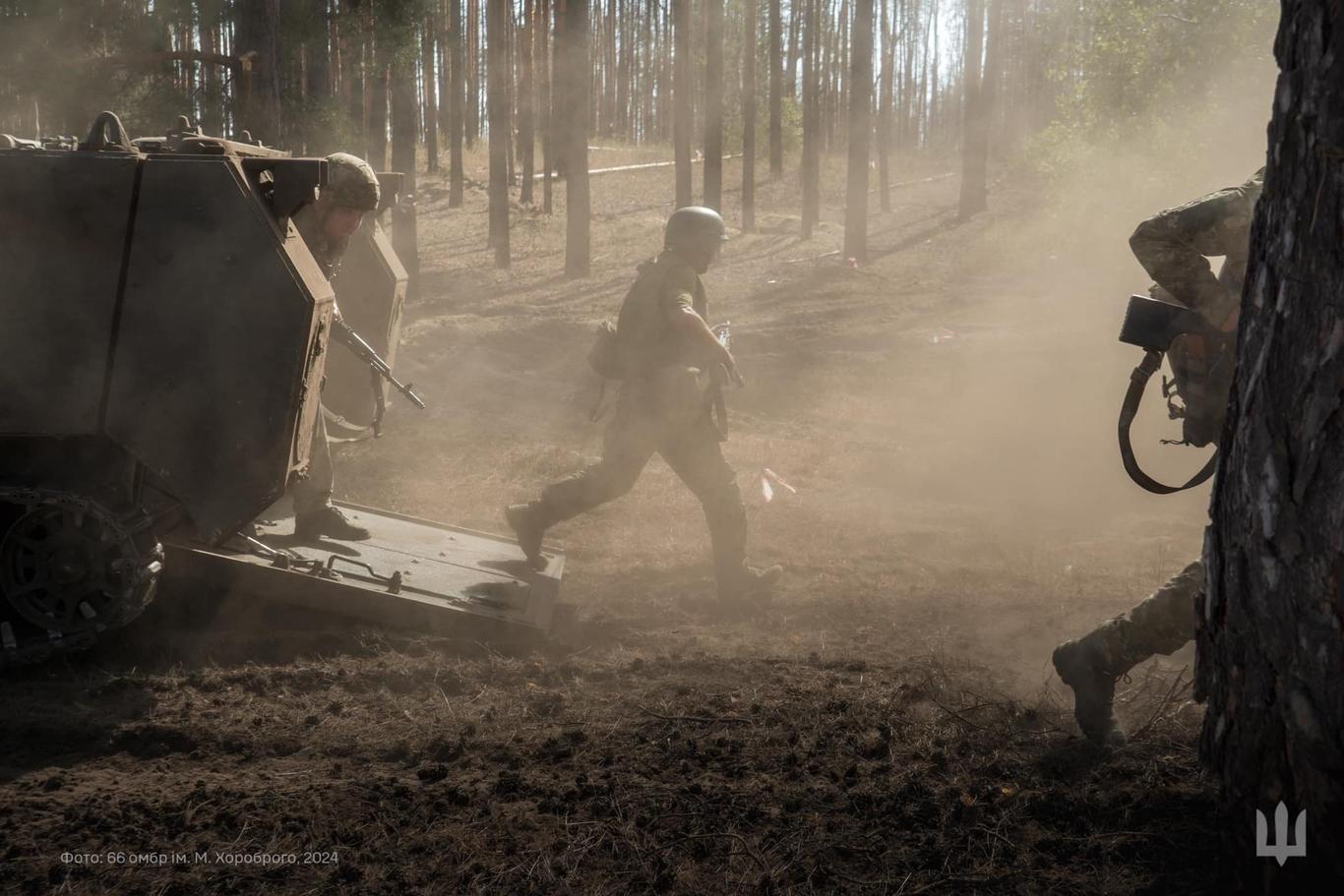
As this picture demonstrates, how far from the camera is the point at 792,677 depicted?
4926 millimetres

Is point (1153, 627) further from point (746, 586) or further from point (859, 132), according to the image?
point (859, 132)

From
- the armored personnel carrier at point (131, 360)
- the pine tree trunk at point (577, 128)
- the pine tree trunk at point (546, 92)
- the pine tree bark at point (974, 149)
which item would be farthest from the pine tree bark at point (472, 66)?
the armored personnel carrier at point (131, 360)

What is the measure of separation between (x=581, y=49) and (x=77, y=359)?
16428 mm

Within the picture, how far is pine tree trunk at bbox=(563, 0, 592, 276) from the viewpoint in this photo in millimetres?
19641

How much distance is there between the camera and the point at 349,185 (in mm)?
5695

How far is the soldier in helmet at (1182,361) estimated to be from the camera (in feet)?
12.9

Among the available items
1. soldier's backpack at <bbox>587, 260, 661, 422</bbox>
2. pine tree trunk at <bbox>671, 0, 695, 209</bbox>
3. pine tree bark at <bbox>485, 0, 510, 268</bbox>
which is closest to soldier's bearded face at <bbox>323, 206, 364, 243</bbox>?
soldier's backpack at <bbox>587, 260, 661, 422</bbox>

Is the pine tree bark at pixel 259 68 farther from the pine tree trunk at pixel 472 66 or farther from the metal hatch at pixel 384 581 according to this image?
the pine tree trunk at pixel 472 66

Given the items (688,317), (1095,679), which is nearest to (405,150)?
(688,317)

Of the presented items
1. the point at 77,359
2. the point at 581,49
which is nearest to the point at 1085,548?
the point at 77,359

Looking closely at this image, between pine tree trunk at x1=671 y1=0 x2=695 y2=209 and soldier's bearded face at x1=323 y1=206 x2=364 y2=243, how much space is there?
18300 mm

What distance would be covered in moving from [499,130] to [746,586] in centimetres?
1611

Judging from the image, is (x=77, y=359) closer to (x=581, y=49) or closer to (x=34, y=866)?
(x=34, y=866)

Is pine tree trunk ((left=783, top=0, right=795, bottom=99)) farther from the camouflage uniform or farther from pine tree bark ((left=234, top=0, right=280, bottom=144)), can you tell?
the camouflage uniform
